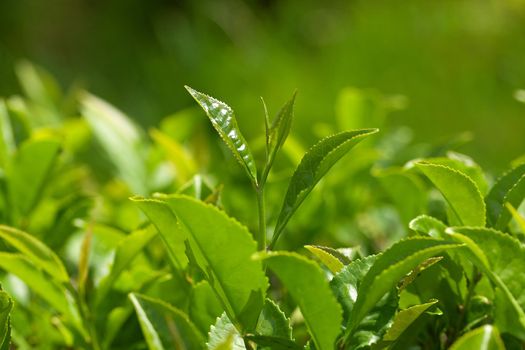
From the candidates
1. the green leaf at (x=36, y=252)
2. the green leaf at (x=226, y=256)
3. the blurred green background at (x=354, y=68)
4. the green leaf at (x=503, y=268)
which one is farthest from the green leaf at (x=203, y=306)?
the blurred green background at (x=354, y=68)

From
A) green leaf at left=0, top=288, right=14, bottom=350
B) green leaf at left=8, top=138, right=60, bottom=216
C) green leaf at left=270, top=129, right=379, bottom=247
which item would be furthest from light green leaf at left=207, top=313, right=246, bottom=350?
green leaf at left=8, top=138, right=60, bottom=216

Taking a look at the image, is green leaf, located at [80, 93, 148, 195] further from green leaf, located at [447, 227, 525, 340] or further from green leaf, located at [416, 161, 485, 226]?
green leaf, located at [447, 227, 525, 340]

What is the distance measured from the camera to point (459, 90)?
3129 millimetres

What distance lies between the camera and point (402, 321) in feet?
2.77

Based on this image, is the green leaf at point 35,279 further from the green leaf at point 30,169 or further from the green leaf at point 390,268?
the green leaf at point 390,268

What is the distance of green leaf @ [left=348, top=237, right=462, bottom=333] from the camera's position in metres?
0.77

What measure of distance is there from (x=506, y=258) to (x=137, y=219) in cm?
90

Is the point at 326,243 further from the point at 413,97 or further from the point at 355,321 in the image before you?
the point at 413,97

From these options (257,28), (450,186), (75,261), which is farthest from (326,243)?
(257,28)

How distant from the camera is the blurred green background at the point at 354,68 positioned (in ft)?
9.93

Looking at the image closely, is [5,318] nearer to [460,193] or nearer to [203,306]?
[203,306]

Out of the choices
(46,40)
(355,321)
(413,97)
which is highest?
(355,321)

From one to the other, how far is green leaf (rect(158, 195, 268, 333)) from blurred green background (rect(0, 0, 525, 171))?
6.53 ft

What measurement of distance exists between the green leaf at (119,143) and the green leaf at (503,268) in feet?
3.15
